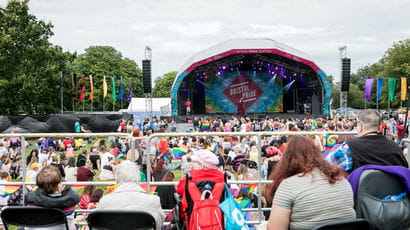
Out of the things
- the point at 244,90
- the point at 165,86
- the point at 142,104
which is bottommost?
the point at 142,104

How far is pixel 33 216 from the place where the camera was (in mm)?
3027

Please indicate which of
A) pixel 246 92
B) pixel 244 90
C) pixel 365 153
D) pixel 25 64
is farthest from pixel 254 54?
pixel 365 153

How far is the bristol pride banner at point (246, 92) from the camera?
3422 centimetres

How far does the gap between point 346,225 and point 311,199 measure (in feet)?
0.96

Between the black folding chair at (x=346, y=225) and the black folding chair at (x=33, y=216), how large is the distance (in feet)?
6.92

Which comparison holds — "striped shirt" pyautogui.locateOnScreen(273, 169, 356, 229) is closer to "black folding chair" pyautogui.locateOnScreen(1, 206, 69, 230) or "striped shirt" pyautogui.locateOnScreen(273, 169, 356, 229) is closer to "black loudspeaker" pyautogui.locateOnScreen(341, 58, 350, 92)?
"black folding chair" pyautogui.locateOnScreen(1, 206, 69, 230)

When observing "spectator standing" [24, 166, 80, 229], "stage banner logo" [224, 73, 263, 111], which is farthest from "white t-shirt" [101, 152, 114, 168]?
"stage banner logo" [224, 73, 263, 111]

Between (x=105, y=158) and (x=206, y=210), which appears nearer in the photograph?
(x=206, y=210)

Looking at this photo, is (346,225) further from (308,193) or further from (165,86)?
(165,86)

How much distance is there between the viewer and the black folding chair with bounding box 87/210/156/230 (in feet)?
8.76

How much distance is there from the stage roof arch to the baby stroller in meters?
23.7

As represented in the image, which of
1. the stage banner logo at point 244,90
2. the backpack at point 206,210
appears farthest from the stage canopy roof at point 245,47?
the backpack at point 206,210

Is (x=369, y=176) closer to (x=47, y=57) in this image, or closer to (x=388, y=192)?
(x=388, y=192)

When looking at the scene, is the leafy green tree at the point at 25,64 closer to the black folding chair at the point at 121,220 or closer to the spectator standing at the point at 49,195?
the spectator standing at the point at 49,195
